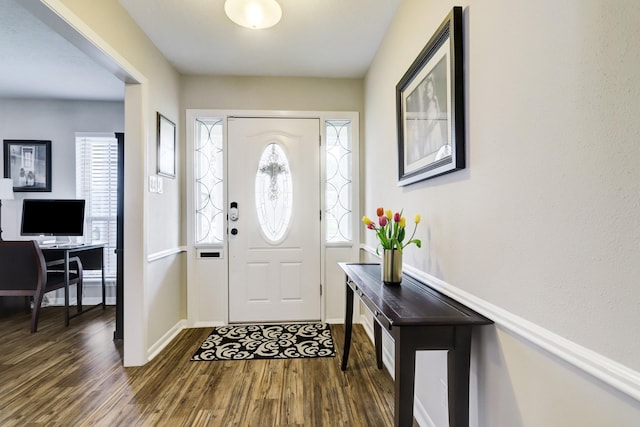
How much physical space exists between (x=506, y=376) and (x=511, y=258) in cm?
38

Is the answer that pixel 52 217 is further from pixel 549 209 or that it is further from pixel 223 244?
pixel 549 209

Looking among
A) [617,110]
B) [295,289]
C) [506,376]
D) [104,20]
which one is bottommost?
[295,289]

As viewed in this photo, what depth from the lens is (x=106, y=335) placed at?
2.93m

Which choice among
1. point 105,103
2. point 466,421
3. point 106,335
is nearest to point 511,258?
point 466,421

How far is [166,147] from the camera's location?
277cm

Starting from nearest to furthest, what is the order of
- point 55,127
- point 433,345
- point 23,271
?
point 433,345 → point 23,271 → point 55,127

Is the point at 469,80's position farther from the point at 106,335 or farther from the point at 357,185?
the point at 106,335

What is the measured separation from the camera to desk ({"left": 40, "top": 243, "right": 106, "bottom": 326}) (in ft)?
10.5

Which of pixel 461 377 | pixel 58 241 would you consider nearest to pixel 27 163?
pixel 58 241

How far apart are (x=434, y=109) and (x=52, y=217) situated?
416 centimetres

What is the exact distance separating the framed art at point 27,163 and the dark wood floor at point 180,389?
1972 millimetres

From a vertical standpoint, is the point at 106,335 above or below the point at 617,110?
below

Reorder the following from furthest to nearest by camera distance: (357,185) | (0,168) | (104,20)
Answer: (0,168) → (357,185) → (104,20)

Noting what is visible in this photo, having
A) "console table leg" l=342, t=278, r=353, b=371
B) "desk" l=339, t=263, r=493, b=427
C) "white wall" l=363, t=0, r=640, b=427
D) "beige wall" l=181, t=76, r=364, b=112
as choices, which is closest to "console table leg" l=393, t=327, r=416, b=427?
"desk" l=339, t=263, r=493, b=427
